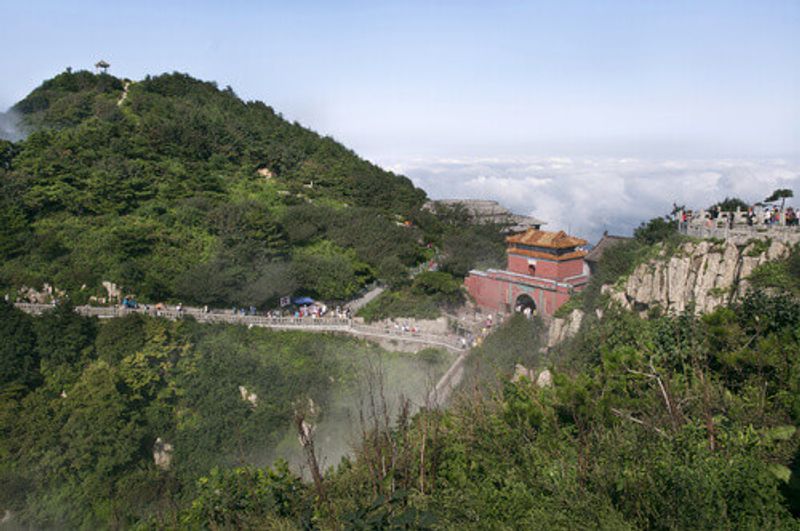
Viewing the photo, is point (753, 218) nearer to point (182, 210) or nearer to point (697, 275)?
point (697, 275)

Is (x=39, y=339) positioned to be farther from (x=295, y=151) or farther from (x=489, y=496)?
(x=295, y=151)

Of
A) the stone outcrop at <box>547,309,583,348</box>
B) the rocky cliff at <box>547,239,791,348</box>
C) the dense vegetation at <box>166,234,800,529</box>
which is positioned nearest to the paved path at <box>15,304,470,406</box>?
the stone outcrop at <box>547,309,583,348</box>

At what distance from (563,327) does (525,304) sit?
144 inches

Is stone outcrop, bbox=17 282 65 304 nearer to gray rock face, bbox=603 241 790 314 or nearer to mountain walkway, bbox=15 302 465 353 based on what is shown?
mountain walkway, bbox=15 302 465 353

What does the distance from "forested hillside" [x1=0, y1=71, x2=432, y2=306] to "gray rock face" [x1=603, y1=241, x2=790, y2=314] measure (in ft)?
34.8

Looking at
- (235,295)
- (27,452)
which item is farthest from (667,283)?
(27,452)

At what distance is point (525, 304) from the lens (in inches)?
863

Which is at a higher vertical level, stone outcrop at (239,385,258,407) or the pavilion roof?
the pavilion roof

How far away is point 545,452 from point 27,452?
592 inches

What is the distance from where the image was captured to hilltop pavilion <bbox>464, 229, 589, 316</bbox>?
67.8ft

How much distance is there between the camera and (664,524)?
4617 millimetres

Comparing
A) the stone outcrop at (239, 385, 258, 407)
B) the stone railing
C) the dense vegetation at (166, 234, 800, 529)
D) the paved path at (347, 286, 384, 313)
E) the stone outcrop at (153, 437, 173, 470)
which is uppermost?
the stone railing

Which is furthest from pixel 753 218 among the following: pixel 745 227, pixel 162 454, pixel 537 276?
pixel 162 454

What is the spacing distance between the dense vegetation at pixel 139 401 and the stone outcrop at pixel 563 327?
12.4 feet
